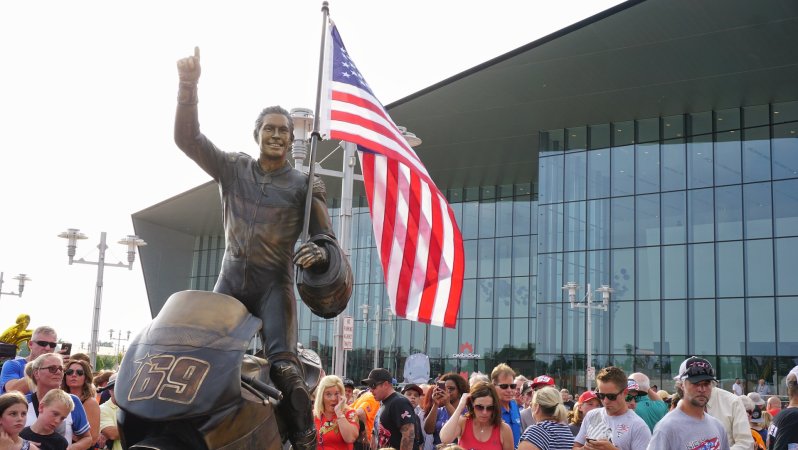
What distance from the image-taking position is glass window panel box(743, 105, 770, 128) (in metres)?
35.0

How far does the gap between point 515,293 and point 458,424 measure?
127 feet

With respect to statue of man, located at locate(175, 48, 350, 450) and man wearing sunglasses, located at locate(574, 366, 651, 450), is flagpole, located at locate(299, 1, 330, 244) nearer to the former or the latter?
statue of man, located at locate(175, 48, 350, 450)

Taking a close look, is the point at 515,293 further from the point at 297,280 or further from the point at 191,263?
the point at 297,280

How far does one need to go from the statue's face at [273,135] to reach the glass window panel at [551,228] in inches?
1424

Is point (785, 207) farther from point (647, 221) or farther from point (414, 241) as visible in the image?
point (414, 241)

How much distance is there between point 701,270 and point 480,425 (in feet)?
100.0

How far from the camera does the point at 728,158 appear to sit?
35.6 metres

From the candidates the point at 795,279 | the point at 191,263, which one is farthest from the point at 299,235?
the point at 191,263

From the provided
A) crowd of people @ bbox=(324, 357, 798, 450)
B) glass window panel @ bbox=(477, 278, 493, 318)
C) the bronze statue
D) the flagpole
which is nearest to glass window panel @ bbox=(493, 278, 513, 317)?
glass window panel @ bbox=(477, 278, 493, 318)

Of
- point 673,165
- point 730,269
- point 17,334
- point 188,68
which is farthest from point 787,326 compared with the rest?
point 188,68

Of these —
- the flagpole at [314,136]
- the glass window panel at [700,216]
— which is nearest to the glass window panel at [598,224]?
the glass window panel at [700,216]

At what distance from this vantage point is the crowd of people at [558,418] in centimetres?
597

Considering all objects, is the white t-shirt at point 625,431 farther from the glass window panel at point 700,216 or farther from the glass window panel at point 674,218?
the glass window panel at point 674,218

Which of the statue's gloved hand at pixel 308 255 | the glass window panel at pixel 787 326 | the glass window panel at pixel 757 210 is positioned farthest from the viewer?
the glass window panel at pixel 757 210
